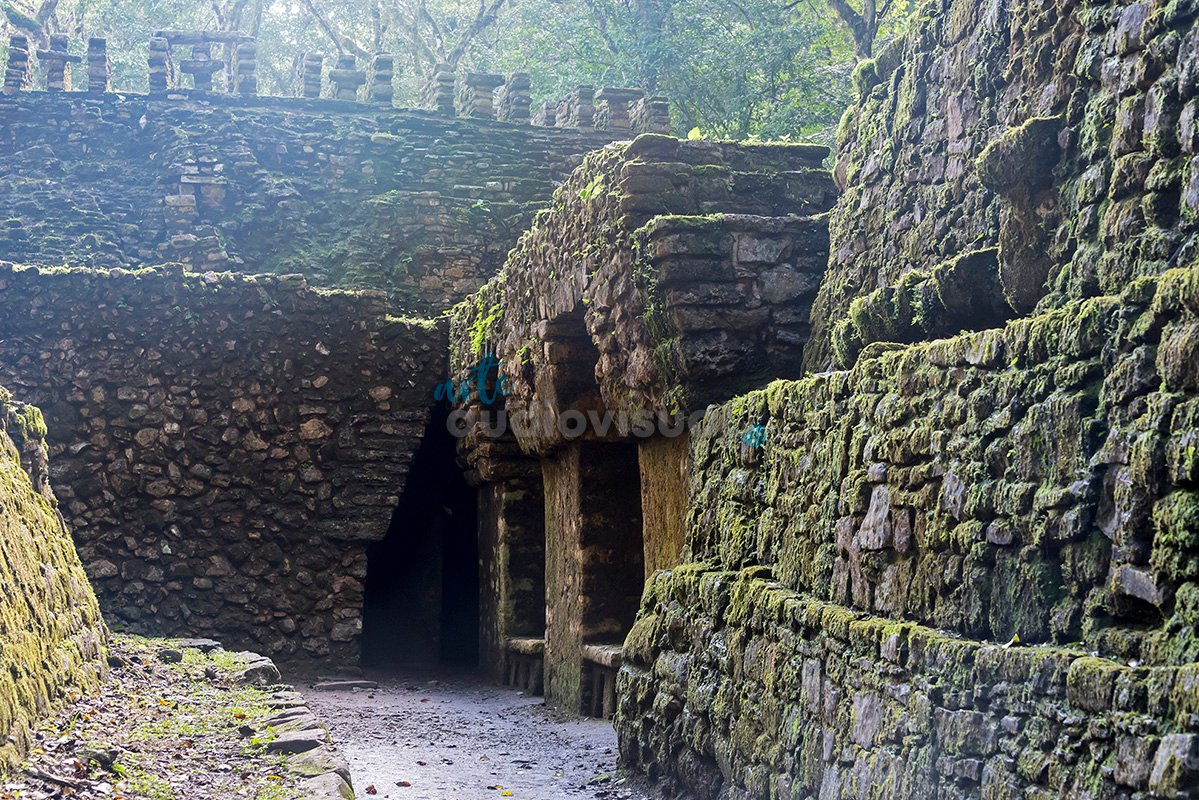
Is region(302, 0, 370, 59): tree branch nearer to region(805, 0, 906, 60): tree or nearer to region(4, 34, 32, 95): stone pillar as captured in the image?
region(4, 34, 32, 95): stone pillar

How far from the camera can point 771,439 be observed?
18.7 ft

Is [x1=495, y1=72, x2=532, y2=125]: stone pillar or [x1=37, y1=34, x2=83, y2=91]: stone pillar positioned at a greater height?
[x1=37, y1=34, x2=83, y2=91]: stone pillar

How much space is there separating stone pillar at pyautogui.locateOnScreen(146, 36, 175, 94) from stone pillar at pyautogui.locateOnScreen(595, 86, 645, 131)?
5.79 m

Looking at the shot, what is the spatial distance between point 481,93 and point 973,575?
17011 millimetres

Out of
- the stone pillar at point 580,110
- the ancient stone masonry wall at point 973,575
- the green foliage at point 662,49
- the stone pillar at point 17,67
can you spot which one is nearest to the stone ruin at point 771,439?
the ancient stone masonry wall at point 973,575

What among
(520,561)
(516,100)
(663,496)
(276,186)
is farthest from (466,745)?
(516,100)

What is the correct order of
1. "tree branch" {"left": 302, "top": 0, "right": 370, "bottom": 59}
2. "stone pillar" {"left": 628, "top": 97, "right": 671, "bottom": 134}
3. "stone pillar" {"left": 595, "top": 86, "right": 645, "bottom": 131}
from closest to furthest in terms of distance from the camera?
"stone pillar" {"left": 628, "top": 97, "right": 671, "bottom": 134}, "stone pillar" {"left": 595, "top": 86, "right": 645, "bottom": 131}, "tree branch" {"left": 302, "top": 0, "right": 370, "bottom": 59}

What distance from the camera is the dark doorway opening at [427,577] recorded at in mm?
13453

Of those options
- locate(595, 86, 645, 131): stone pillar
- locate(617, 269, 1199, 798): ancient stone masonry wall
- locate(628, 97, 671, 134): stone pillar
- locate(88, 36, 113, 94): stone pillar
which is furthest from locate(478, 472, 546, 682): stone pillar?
locate(88, 36, 113, 94): stone pillar

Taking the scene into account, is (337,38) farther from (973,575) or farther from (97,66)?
(973,575)

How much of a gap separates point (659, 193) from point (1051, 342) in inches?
158

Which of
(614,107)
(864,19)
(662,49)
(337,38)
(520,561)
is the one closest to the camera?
(520,561)

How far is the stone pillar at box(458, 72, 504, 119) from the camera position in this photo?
65.6 feet

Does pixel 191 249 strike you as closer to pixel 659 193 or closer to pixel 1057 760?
pixel 659 193
